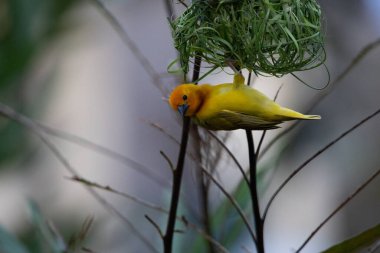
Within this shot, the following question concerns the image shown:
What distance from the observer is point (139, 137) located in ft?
9.18

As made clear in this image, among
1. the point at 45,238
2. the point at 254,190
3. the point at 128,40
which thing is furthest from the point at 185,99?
the point at 45,238

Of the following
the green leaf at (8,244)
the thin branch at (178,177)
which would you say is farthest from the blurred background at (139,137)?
the thin branch at (178,177)

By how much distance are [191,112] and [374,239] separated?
0.26 metres

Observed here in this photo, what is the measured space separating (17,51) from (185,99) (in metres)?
1.12

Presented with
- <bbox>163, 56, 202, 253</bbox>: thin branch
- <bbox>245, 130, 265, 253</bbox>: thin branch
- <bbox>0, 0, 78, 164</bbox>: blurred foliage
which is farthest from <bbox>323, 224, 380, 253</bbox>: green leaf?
<bbox>0, 0, 78, 164</bbox>: blurred foliage

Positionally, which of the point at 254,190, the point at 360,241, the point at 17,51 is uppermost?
the point at 17,51

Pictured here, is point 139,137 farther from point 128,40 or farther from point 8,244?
point 128,40

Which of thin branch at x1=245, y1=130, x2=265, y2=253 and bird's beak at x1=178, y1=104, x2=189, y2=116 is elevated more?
→ bird's beak at x1=178, y1=104, x2=189, y2=116

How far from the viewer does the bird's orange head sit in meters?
0.67

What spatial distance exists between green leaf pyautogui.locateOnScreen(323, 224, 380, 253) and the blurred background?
27cm

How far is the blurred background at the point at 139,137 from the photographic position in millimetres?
1412

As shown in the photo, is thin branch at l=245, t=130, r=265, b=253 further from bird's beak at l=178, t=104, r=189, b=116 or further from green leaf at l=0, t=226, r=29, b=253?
green leaf at l=0, t=226, r=29, b=253

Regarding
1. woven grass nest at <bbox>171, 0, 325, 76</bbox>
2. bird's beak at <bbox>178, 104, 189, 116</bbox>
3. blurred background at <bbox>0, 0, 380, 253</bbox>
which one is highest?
woven grass nest at <bbox>171, 0, 325, 76</bbox>

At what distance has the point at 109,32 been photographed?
110 inches
